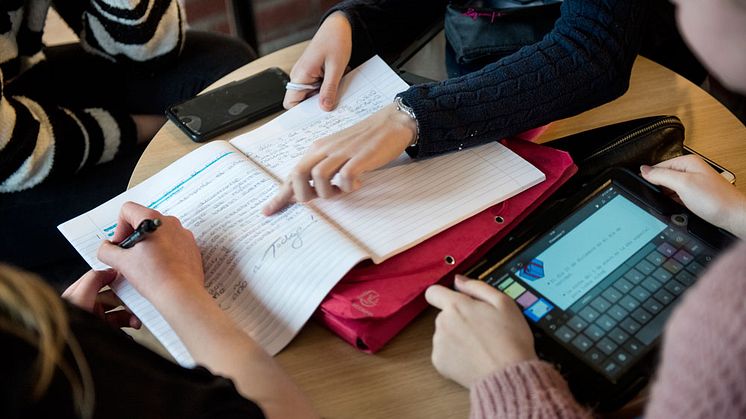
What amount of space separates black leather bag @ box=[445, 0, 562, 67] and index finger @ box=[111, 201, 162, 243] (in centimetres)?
52

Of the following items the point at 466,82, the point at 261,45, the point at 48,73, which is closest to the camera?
the point at 466,82

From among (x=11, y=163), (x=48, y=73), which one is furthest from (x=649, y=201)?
(x=48, y=73)

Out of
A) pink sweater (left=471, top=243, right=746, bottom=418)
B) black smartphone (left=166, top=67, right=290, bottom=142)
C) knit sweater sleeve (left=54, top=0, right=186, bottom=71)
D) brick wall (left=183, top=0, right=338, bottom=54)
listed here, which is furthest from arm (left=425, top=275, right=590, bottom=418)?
brick wall (left=183, top=0, right=338, bottom=54)

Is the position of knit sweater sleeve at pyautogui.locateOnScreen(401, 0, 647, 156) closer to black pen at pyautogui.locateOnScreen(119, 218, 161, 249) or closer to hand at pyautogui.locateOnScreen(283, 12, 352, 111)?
hand at pyautogui.locateOnScreen(283, 12, 352, 111)

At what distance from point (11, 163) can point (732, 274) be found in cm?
106

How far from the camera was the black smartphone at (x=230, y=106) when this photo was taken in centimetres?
100

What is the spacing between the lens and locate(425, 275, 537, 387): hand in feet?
2.15

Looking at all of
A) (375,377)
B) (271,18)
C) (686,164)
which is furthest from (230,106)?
(271,18)

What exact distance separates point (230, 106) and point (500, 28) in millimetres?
412

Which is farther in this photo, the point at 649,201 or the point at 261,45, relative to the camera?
the point at 261,45

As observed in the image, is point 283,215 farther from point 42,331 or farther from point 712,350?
point 712,350

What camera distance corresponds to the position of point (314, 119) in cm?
96

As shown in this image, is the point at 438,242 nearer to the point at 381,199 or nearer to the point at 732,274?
the point at 381,199

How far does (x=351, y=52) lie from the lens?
105 cm
